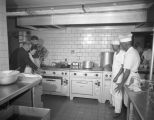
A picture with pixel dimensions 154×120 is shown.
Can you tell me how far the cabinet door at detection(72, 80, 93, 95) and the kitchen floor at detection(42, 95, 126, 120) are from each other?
0.75 ft

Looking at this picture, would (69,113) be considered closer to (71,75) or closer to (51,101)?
(51,101)

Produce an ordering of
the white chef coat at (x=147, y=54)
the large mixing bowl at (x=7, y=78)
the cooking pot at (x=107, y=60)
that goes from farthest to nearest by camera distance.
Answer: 1. the cooking pot at (x=107, y=60)
2. the white chef coat at (x=147, y=54)
3. the large mixing bowl at (x=7, y=78)

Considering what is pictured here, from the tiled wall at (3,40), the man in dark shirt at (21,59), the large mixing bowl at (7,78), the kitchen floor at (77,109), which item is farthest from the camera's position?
the man in dark shirt at (21,59)

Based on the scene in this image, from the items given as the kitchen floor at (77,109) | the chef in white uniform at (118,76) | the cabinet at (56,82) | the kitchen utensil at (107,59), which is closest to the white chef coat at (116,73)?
the chef in white uniform at (118,76)

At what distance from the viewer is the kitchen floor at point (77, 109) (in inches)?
94.7

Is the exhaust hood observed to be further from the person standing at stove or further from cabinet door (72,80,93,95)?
cabinet door (72,80,93,95)

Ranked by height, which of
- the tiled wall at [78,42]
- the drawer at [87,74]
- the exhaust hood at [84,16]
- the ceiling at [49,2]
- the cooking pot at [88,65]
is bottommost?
the drawer at [87,74]

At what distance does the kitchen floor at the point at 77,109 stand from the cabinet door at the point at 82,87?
0.75 feet

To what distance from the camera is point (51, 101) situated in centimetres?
307

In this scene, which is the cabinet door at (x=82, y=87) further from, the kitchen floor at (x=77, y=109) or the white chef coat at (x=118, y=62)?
the white chef coat at (x=118, y=62)

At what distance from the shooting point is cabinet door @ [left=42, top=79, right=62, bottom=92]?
3.27 meters

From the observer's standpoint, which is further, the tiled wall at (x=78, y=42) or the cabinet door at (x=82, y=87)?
the tiled wall at (x=78, y=42)

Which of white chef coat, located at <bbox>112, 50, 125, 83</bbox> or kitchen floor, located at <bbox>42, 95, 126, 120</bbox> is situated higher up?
white chef coat, located at <bbox>112, 50, 125, 83</bbox>

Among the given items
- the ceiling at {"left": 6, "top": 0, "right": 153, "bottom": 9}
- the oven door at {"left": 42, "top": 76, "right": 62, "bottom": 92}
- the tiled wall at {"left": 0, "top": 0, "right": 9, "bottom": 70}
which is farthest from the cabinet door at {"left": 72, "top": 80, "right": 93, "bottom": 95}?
the ceiling at {"left": 6, "top": 0, "right": 153, "bottom": 9}
